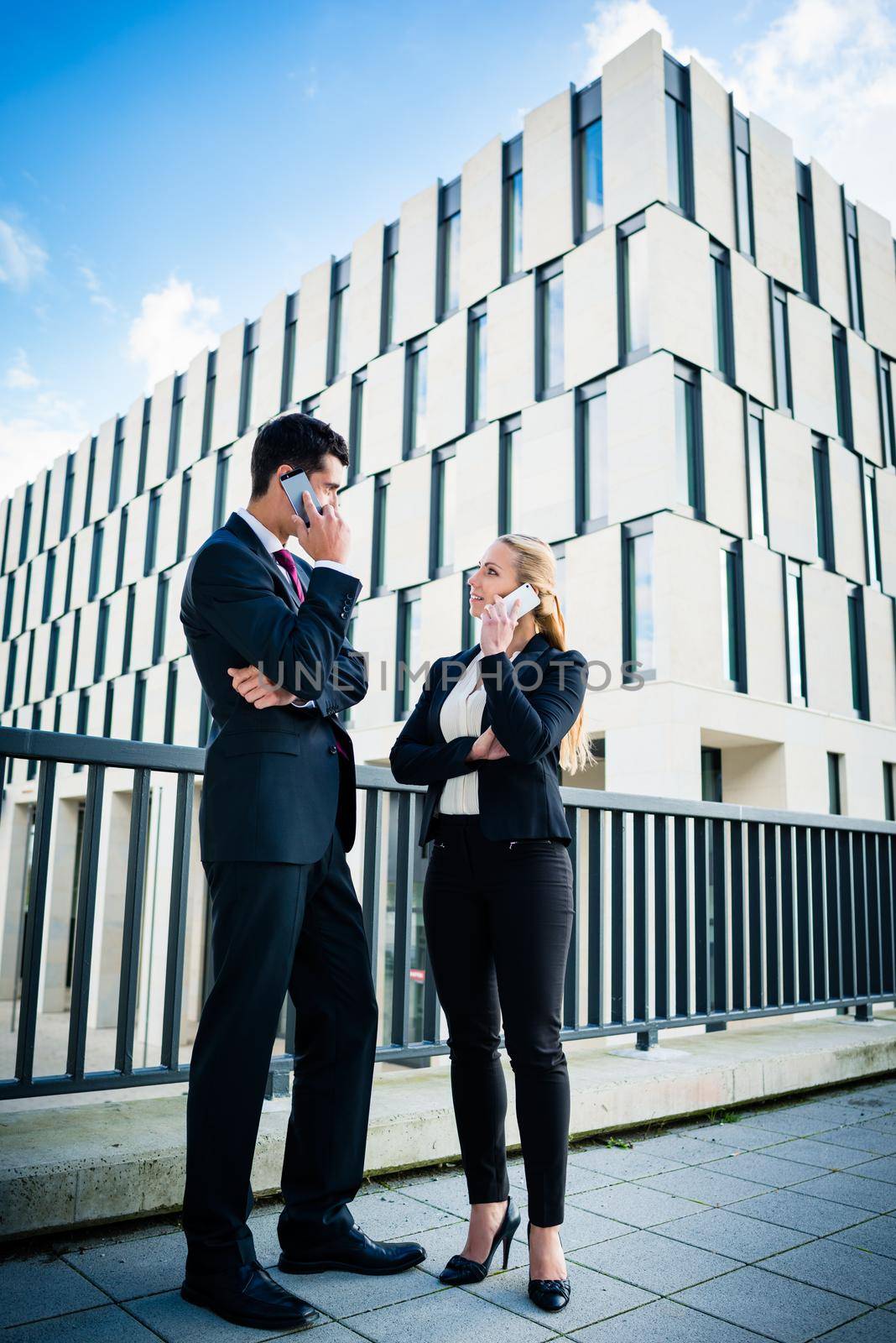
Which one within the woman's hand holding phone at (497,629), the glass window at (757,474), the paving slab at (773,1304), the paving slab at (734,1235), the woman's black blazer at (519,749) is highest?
the glass window at (757,474)

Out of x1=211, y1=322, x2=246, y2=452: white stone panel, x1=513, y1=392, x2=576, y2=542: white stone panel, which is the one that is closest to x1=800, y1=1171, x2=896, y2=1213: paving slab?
x1=513, y1=392, x2=576, y2=542: white stone panel

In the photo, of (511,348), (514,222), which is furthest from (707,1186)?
(514,222)

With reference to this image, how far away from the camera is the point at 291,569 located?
276 cm

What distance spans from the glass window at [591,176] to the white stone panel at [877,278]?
24.1 ft

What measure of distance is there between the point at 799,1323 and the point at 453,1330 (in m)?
0.80

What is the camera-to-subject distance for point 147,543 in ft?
107

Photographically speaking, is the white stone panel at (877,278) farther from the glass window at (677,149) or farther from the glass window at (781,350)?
the glass window at (677,149)

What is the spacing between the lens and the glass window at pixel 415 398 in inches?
945

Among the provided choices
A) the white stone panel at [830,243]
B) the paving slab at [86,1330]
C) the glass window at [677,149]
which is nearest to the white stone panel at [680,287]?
the glass window at [677,149]

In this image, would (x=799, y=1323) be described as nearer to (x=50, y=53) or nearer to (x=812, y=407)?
(x=50, y=53)

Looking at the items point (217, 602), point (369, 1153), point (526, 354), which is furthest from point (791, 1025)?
point (526, 354)

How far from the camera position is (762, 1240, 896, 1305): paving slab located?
8.18 ft

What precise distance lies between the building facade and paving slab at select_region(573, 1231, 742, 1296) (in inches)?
565

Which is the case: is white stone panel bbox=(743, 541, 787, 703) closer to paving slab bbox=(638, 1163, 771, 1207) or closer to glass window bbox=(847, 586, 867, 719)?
glass window bbox=(847, 586, 867, 719)
